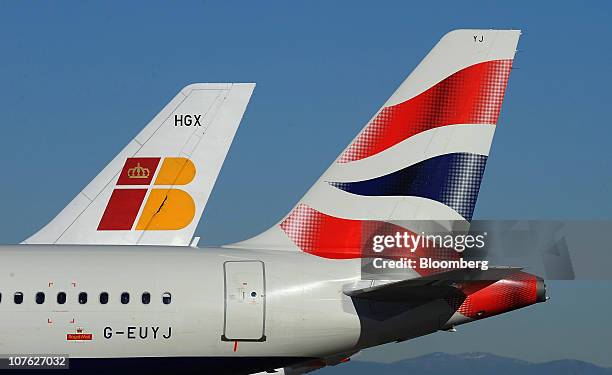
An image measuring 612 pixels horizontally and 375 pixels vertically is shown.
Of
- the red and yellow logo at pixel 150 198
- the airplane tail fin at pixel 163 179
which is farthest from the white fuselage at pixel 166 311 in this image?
the red and yellow logo at pixel 150 198

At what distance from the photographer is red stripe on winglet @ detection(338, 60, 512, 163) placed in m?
30.5

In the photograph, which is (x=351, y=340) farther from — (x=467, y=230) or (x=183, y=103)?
(x=183, y=103)

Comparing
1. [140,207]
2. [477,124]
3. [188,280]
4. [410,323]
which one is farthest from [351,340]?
[140,207]

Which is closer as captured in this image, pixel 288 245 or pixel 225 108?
pixel 288 245

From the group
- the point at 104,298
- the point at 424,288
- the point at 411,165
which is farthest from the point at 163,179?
the point at 424,288

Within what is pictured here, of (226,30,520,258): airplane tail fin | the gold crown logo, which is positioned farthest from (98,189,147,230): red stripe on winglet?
(226,30,520,258): airplane tail fin

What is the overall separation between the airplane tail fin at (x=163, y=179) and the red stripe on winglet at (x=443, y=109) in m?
10.6

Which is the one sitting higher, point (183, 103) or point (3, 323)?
point (183, 103)

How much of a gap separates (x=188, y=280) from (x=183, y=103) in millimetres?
14376

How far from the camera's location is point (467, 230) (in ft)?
99.7
